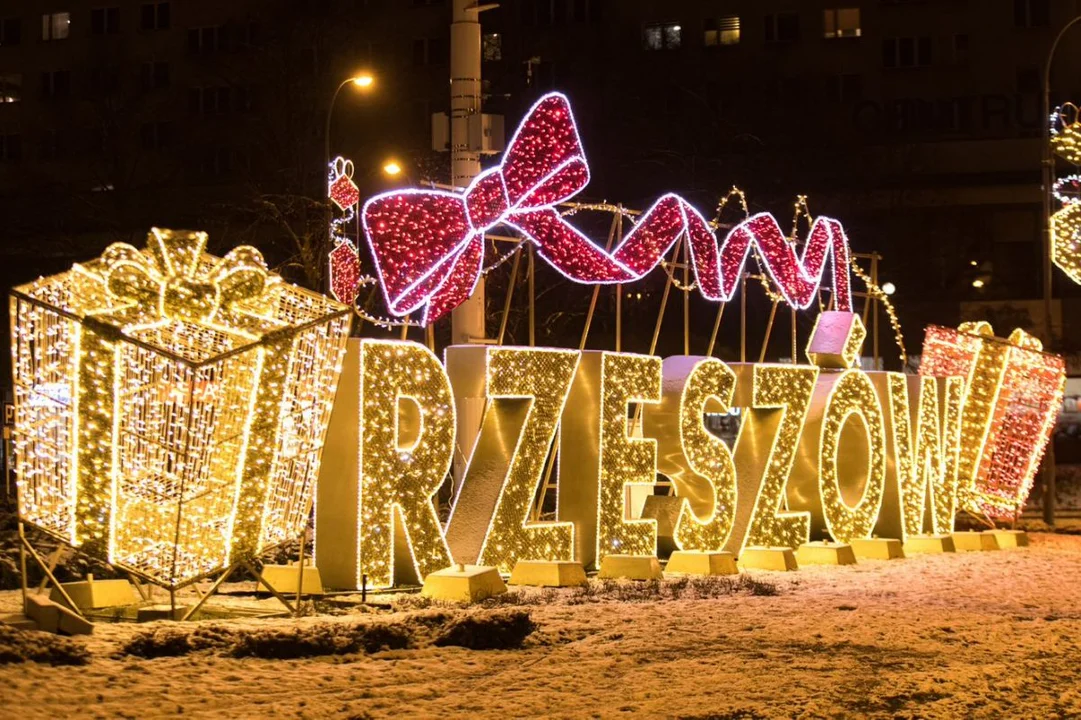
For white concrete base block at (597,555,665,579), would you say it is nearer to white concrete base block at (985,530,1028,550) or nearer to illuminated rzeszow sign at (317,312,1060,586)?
illuminated rzeszow sign at (317,312,1060,586)

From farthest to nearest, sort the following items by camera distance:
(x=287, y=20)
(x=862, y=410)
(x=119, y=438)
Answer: (x=287, y=20)
(x=862, y=410)
(x=119, y=438)

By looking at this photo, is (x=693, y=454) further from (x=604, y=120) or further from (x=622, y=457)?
(x=604, y=120)

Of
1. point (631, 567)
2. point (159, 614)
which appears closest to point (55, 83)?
point (631, 567)

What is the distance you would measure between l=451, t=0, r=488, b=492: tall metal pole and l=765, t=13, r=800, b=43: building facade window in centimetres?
3436

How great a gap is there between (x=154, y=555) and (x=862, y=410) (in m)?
10.3

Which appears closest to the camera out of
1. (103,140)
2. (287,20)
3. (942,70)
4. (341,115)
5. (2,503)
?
(2,503)

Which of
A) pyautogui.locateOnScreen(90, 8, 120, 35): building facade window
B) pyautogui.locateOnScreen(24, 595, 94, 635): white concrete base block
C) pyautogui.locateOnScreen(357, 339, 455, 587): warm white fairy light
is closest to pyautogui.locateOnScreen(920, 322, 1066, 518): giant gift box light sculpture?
pyautogui.locateOnScreen(357, 339, 455, 587): warm white fairy light

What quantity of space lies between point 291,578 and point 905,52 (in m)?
39.3

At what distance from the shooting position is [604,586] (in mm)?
14781

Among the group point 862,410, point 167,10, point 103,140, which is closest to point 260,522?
point 862,410

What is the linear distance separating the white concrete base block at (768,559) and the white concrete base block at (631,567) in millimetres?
1846

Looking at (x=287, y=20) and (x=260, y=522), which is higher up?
(x=287, y=20)

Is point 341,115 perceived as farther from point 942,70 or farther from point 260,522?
point 260,522

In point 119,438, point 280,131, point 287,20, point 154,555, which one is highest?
point 287,20
